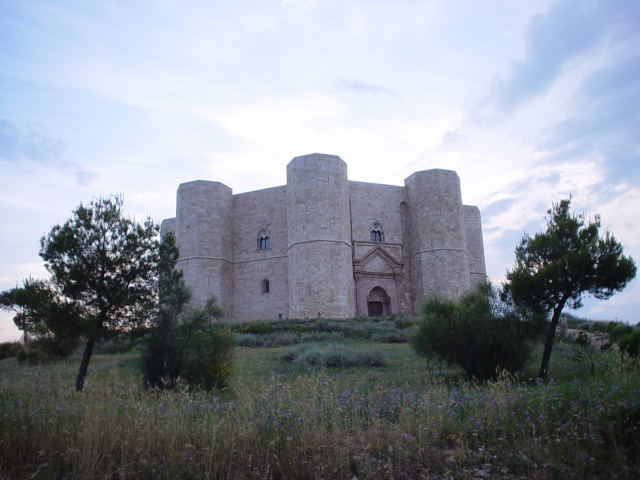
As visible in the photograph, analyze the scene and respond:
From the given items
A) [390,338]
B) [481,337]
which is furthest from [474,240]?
[481,337]

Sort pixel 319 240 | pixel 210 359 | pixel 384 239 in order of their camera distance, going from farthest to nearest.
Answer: pixel 384 239, pixel 319 240, pixel 210 359

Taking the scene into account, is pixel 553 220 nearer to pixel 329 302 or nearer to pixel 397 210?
pixel 329 302

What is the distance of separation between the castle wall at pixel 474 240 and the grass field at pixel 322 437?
24921 mm

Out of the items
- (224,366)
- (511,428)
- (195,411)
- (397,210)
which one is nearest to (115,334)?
(224,366)

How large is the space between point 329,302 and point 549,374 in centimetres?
1395

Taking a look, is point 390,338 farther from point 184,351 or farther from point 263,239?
point 263,239

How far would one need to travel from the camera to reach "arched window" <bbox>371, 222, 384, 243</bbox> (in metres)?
26.0

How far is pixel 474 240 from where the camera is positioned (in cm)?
3039

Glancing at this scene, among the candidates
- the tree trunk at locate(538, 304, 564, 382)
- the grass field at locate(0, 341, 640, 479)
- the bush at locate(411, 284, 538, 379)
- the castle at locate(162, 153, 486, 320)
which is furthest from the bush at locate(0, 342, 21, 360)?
the tree trunk at locate(538, 304, 564, 382)

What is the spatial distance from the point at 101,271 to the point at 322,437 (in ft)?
19.7

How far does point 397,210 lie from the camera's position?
1056 inches

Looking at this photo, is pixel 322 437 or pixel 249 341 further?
pixel 249 341

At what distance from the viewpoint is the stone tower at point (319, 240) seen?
2234 cm

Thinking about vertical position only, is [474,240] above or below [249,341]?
above
